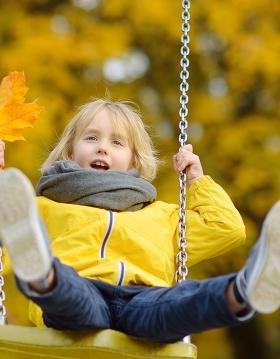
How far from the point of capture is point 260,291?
2180 mm

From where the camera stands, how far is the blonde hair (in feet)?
10.2

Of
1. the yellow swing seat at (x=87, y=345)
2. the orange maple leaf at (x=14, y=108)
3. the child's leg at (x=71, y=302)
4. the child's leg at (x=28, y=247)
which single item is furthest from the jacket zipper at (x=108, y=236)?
the orange maple leaf at (x=14, y=108)

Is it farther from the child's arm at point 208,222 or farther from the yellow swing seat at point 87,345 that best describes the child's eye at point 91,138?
the yellow swing seat at point 87,345

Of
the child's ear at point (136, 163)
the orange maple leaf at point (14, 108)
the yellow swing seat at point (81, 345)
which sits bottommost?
the yellow swing seat at point (81, 345)

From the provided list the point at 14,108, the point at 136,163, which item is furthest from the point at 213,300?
the point at 14,108

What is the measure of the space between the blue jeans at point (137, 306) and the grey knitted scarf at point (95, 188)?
1.09 feet

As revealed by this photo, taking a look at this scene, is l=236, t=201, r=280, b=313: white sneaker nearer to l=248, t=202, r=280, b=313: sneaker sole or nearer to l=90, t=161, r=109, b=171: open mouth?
l=248, t=202, r=280, b=313: sneaker sole

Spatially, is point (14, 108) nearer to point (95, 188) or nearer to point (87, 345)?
point (95, 188)

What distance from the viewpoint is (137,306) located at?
2.50 metres

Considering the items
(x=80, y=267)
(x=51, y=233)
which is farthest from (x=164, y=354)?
(x=51, y=233)

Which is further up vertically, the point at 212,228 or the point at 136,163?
the point at 136,163

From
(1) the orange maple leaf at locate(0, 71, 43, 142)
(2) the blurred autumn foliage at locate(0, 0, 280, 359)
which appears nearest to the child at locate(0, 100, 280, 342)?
(1) the orange maple leaf at locate(0, 71, 43, 142)

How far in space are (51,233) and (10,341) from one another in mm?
413

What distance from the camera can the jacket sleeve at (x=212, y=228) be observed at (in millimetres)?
2893
